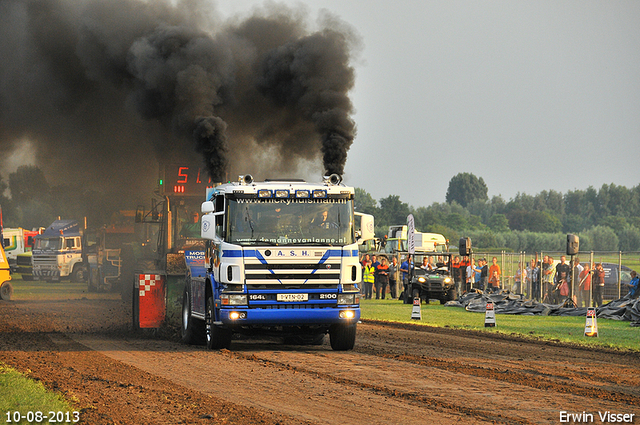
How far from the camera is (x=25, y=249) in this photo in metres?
61.8

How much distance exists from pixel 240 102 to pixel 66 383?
19414mm

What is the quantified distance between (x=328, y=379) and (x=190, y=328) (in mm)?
5432

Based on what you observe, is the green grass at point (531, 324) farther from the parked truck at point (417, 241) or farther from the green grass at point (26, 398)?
the parked truck at point (417, 241)

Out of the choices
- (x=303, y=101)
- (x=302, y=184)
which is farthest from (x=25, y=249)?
(x=302, y=184)

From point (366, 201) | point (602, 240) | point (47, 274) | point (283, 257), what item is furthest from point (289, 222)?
point (366, 201)

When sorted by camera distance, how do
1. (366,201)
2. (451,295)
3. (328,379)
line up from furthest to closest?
(366,201) < (451,295) < (328,379)

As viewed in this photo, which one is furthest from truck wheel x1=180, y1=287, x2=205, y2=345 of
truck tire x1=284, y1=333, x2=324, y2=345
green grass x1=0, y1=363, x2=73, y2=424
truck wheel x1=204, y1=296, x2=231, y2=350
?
green grass x1=0, y1=363, x2=73, y2=424

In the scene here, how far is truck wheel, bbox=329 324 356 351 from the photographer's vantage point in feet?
45.7

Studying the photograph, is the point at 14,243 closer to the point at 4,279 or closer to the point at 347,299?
the point at 4,279

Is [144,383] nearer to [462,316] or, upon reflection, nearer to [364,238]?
[364,238]

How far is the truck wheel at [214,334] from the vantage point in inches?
543

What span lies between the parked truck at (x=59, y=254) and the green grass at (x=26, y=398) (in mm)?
39498

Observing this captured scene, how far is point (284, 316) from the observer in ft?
42.8

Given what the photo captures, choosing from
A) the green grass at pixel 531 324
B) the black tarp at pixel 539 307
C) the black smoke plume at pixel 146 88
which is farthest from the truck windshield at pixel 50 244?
the black tarp at pixel 539 307
